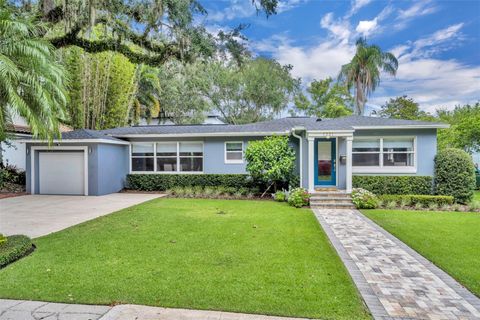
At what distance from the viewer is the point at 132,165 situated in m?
15.3

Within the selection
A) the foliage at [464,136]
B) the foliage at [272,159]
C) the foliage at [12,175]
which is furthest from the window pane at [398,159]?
the foliage at [12,175]

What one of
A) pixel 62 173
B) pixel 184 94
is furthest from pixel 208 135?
pixel 184 94

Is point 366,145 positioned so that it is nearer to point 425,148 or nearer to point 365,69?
point 425,148

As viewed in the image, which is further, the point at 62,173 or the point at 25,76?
the point at 62,173

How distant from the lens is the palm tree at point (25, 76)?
4.41 meters

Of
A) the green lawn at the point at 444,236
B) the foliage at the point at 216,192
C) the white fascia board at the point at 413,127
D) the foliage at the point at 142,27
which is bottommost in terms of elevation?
the green lawn at the point at 444,236

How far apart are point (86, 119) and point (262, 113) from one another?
1559 centimetres

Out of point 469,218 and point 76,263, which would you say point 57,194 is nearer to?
Answer: point 76,263

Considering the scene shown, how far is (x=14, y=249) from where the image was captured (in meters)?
4.96

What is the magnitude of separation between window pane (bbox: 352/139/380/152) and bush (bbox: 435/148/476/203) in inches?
98.2

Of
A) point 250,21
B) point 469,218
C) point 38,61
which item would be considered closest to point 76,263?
point 38,61

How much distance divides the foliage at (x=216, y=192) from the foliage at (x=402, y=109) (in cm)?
2177

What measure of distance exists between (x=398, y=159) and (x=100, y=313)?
13.0m

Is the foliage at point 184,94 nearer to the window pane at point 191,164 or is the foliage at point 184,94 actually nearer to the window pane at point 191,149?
the window pane at point 191,149
